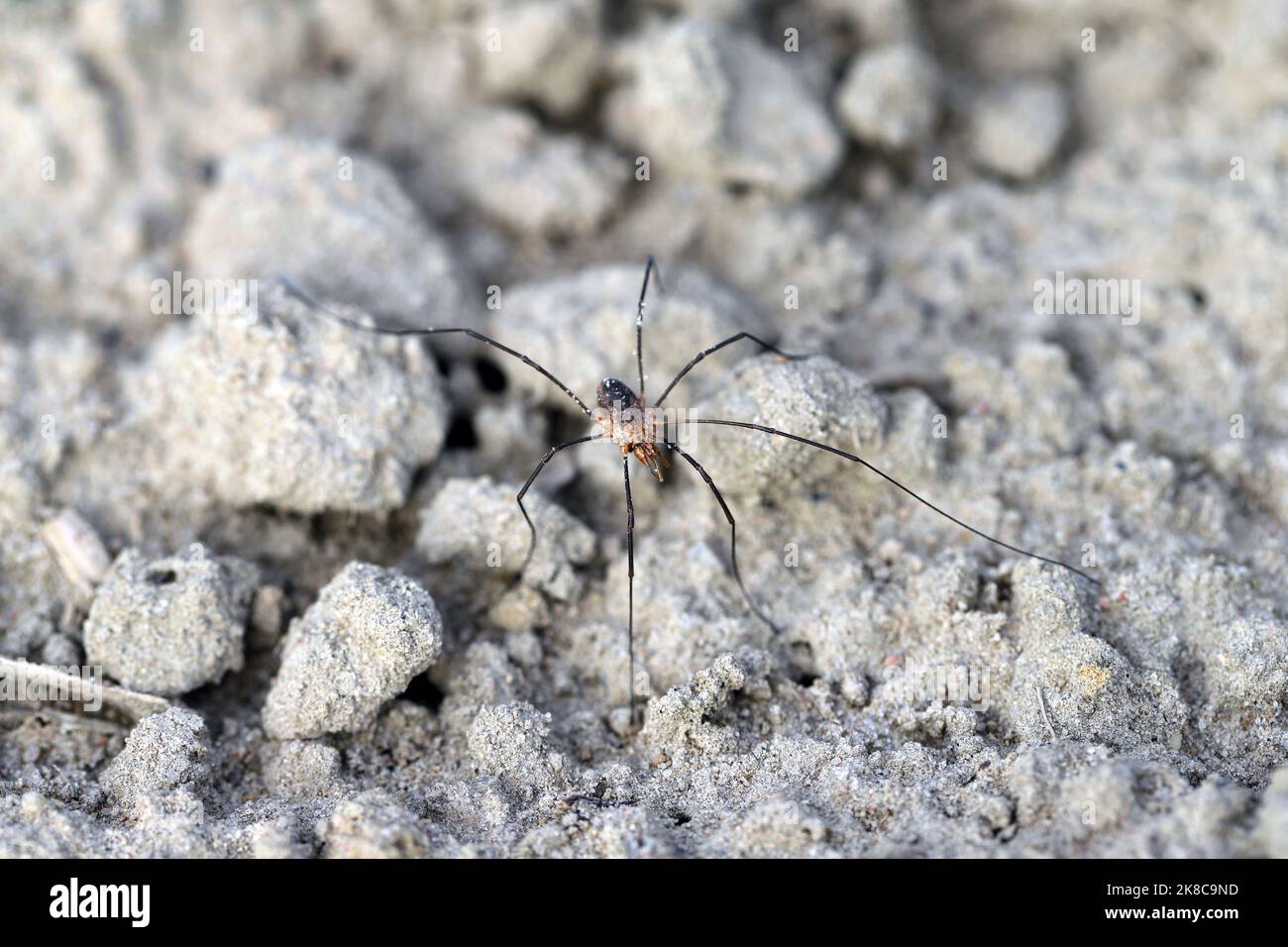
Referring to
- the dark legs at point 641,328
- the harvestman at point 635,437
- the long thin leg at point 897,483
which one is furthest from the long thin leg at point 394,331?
the long thin leg at point 897,483

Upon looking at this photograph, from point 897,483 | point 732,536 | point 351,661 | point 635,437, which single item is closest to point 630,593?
point 732,536

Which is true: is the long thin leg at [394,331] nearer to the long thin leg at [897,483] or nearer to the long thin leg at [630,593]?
the long thin leg at [630,593]

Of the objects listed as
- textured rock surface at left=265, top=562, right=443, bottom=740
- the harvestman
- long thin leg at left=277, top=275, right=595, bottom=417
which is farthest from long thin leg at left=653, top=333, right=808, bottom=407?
textured rock surface at left=265, top=562, right=443, bottom=740

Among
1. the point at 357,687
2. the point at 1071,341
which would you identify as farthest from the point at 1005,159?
the point at 357,687

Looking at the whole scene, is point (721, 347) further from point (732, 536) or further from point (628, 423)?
point (732, 536)
